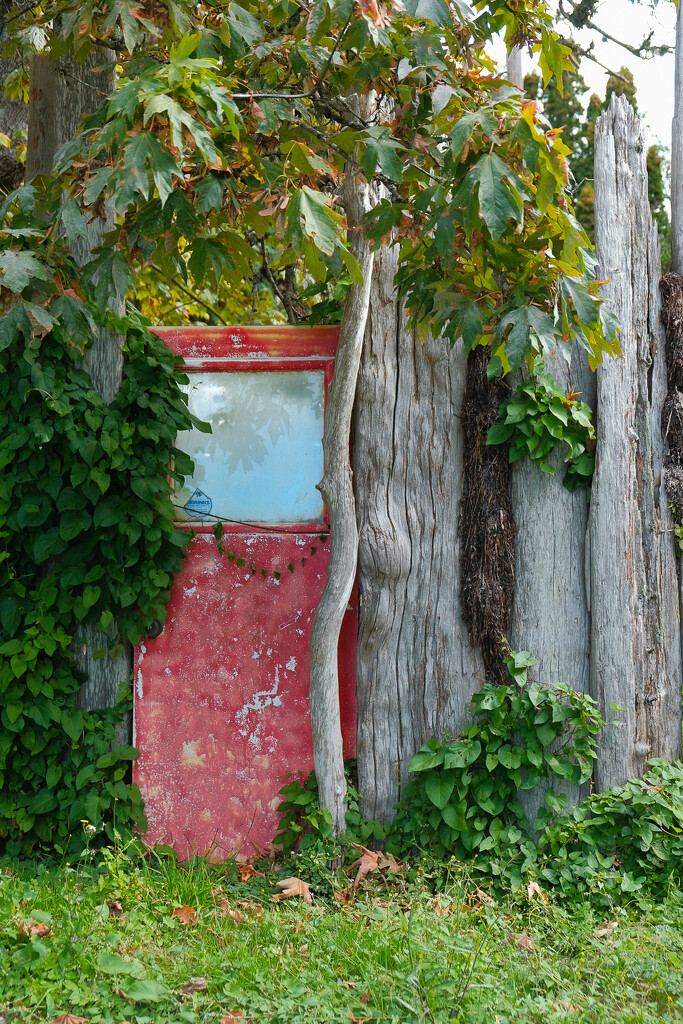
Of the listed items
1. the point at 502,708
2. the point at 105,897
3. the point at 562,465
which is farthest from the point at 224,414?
the point at 105,897

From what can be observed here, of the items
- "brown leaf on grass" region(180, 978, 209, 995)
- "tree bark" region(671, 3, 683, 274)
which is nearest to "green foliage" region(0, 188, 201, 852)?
"brown leaf on grass" region(180, 978, 209, 995)

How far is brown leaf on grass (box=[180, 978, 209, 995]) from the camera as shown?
2562mm

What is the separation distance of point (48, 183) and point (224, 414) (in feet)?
4.74

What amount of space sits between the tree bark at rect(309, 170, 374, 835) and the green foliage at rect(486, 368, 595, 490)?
0.74m

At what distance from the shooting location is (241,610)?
3.99m

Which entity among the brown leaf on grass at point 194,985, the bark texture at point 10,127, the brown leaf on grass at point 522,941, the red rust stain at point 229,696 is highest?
the bark texture at point 10,127

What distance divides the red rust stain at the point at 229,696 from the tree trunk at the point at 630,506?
1.24m

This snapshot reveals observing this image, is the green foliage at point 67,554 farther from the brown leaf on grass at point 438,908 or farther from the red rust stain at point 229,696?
the brown leaf on grass at point 438,908

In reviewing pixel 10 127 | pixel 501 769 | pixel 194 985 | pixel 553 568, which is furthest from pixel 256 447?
pixel 10 127

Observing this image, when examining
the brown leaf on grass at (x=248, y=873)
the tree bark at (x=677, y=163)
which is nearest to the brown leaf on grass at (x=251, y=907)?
the brown leaf on grass at (x=248, y=873)

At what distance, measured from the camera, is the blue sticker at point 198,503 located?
13.4ft

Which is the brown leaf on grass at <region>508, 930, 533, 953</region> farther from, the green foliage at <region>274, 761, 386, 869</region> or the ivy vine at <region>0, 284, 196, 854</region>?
the ivy vine at <region>0, 284, 196, 854</region>

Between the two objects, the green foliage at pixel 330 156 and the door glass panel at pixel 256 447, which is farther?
the door glass panel at pixel 256 447

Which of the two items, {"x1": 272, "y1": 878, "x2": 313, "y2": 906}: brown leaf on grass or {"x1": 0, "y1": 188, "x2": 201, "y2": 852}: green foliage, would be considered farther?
{"x1": 0, "y1": 188, "x2": 201, "y2": 852}: green foliage
